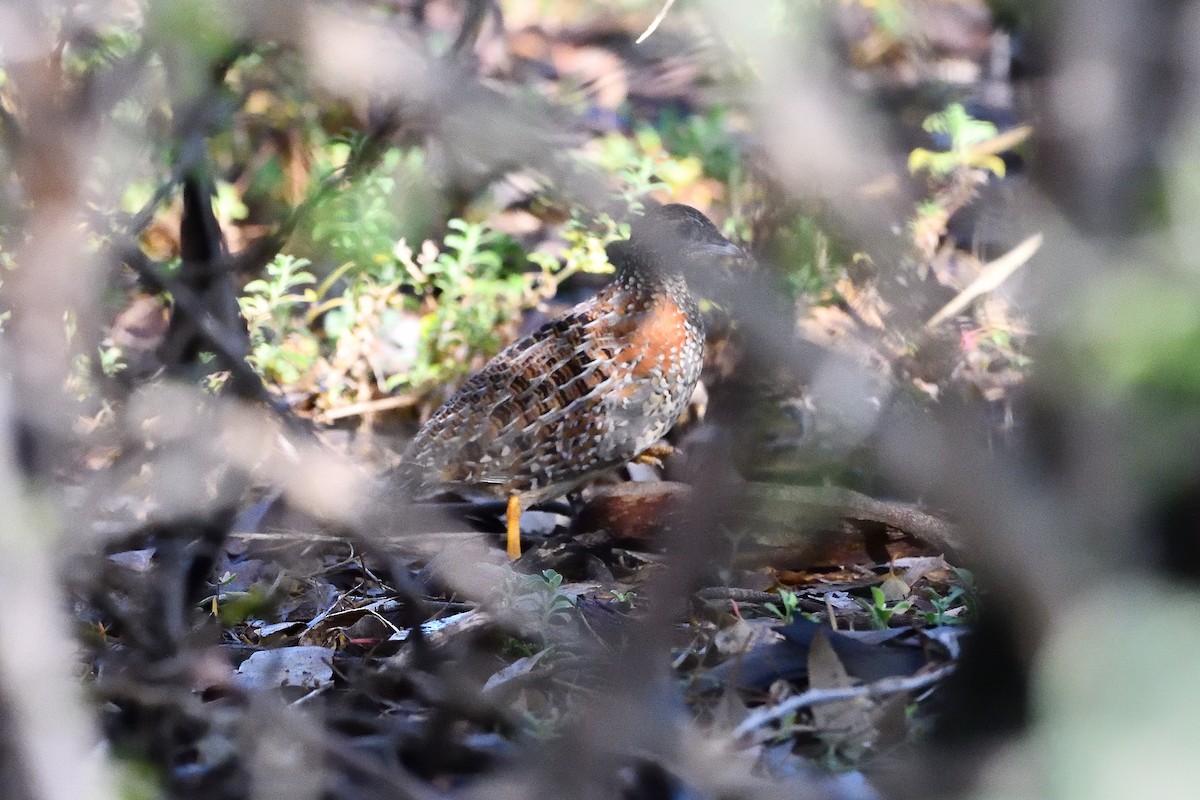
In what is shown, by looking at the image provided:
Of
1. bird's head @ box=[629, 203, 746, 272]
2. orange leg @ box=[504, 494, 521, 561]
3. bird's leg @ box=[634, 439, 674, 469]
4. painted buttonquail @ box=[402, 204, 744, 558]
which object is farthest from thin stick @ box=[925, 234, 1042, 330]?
bird's leg @ box=[634, 439, 674, 469]

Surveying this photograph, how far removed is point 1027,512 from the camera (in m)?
1.28

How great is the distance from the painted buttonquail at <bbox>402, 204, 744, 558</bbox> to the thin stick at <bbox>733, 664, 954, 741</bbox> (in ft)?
6.84

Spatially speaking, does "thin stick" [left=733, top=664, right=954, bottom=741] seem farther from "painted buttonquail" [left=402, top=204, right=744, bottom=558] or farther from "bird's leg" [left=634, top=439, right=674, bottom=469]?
"bird's leg" [left=634, top=439, right=674, bottom=469]

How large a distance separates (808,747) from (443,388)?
364 cm

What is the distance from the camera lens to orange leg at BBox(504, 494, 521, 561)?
461 centimetres

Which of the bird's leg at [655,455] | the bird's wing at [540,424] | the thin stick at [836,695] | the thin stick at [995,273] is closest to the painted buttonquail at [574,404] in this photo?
the bird's wing at [540,424]

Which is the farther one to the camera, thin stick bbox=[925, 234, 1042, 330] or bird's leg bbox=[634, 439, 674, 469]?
bird's leg bbox=[634, 439, 674, 469]

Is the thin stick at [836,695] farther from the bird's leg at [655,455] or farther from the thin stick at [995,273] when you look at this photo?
the bird's leg at [655,455]

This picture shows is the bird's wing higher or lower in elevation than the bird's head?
lower

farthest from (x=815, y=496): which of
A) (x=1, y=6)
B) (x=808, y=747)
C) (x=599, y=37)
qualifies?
(x=599, y=37)

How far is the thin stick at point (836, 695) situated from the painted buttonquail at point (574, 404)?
2086mm

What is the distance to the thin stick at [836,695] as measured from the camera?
245 cm

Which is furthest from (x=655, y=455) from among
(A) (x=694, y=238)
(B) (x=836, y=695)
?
(B) (x=836, y=695)

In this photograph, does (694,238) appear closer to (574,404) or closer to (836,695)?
(574,404)
